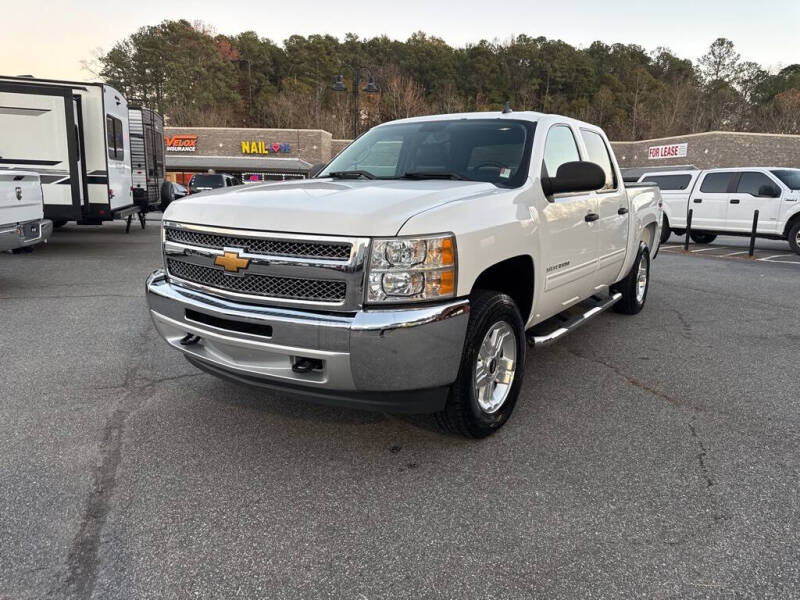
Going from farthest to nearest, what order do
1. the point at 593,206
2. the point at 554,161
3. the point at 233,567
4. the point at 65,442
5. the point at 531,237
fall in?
1. the point at 593,206
2. the point at 554,161
3. the point at 531,237
4. the point at 65,442
5. the point at 233,567

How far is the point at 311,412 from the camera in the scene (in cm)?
376

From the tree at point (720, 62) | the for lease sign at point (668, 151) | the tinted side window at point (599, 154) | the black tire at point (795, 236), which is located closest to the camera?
the tinted side window at point (599, 154)

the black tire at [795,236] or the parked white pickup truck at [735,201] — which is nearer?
the black tire at [795,236]

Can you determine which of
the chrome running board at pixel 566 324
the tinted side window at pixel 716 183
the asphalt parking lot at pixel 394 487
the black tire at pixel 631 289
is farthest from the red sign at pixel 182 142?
the chrome running board at pixel 566 324

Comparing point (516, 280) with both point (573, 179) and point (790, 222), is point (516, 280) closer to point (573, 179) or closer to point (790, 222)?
point (573, 179)

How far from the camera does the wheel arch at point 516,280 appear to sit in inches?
137

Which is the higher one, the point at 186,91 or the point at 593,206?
the point at 186,91

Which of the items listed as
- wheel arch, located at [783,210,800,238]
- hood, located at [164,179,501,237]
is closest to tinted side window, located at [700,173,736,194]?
wheel arch, located at [783,210,800,238]

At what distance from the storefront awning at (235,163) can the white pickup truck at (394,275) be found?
4354 cm

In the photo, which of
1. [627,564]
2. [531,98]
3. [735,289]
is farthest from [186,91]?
[627,564]

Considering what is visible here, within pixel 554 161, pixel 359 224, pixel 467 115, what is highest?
pixel 467 115

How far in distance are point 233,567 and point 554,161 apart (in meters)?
3.28

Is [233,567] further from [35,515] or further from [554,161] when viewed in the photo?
[554,161]

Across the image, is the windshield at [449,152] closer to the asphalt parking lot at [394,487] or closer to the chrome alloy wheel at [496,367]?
the chrome alloy wheel at [496,367]
